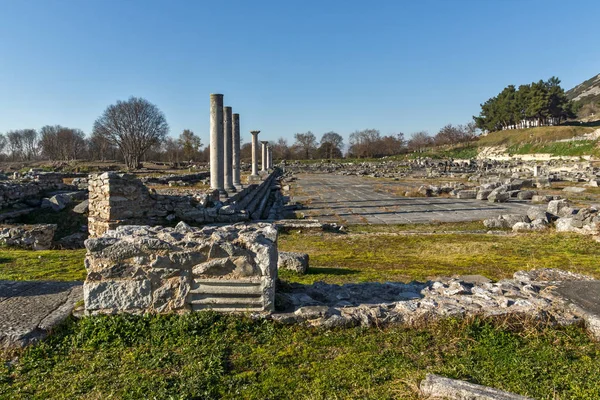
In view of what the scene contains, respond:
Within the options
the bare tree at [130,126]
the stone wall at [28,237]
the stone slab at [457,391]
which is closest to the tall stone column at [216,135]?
the stone wall at [28,237]

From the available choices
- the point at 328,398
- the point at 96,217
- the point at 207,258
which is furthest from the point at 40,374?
the point at 96,217

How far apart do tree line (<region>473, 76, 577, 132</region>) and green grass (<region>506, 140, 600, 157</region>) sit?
17.1 metres

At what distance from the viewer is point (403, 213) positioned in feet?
59.2

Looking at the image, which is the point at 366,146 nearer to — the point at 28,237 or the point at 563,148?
the point at 563,148

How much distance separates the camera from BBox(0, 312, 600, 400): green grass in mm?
3248

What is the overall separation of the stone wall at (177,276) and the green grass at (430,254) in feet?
7.85

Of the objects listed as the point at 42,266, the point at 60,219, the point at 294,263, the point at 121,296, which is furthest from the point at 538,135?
the point at 121,296

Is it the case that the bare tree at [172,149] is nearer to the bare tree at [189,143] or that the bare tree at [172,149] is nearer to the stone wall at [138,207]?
the bare tree at [189,143]

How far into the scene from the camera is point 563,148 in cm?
5572

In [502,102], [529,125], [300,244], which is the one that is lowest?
[300,244]

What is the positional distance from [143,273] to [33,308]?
4.70ft

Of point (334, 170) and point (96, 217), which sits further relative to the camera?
point (334, 170)

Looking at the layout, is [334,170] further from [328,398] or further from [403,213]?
[328,398]

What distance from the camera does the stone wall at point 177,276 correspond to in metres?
4.41
